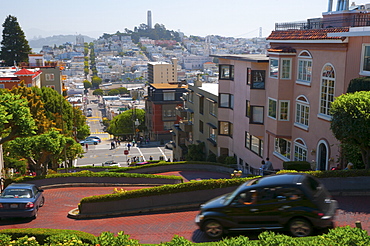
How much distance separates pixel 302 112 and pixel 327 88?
3.11m

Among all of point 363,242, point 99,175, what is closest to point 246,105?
point 99,175

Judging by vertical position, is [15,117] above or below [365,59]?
below

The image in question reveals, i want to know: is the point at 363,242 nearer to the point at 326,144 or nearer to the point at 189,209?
the point at 189,209

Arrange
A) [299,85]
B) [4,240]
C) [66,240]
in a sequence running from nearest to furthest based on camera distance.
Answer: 1. [66,240]
2. [4,240]
3. [299,85]

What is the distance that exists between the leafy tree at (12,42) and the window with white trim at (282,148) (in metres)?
63.5

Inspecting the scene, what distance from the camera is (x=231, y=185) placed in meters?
15.2

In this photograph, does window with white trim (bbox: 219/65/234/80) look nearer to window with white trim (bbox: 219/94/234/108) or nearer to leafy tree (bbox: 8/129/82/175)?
window with white trim (bbox: 219/94/234/108)

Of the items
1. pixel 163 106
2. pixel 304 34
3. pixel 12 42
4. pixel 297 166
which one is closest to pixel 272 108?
pixel 304 34

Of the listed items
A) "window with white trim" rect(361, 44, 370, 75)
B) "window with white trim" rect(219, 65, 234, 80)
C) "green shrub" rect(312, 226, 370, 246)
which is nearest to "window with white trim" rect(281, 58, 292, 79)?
"window with white trim" rect(361, 44, 370, 75)

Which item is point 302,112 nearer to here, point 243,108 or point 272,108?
point 272,108

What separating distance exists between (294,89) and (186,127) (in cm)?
2388

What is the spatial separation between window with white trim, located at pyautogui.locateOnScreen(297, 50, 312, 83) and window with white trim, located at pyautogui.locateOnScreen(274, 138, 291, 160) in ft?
13.9

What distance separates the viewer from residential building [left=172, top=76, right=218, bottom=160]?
39.6 metres

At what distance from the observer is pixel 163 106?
86.1 metres
